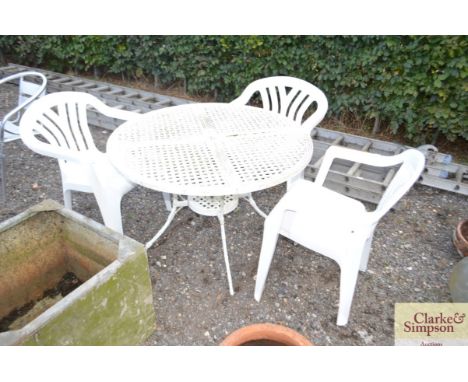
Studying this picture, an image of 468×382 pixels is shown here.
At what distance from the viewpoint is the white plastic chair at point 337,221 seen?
2.07 metres

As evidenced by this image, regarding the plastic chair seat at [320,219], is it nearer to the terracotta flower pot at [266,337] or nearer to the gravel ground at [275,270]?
the gravel ground at [275,270]

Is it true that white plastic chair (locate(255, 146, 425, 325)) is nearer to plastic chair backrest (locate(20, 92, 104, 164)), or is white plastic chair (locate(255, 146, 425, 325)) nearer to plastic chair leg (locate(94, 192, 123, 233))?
plastic chair leg (locate(94, 192, 123, 233))

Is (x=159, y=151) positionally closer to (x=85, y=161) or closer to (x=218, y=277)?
(x=85, y=161)

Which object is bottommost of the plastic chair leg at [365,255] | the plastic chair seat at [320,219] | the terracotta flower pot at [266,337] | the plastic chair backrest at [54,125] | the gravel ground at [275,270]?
the gravel ground at [275,270]

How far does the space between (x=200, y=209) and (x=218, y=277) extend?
0.53 meters

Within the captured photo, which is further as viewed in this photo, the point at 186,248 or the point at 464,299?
the point at 186,248

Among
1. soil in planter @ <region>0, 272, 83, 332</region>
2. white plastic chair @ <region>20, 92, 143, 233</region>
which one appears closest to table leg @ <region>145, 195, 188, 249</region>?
white plastic chair @ <region>20, 92, 143, 233</region>

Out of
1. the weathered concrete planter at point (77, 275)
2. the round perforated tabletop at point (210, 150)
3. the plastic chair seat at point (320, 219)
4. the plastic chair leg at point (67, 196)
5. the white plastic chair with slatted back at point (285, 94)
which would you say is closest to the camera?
the weathered concrete planter at point (77, 275)

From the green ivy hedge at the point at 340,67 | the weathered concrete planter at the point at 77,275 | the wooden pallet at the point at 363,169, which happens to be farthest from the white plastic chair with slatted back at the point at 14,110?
the green ivy hedge at the point at 340,67

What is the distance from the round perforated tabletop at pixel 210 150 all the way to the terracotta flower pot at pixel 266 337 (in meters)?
0.69

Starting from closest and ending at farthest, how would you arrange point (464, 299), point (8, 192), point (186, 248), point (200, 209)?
point (464, 299)
point (200, 209)
point (186, 248)
point (8, 192)

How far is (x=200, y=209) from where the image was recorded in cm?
256

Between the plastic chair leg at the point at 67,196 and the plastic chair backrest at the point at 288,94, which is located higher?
the plastic chair backrest at the point at 288,94
